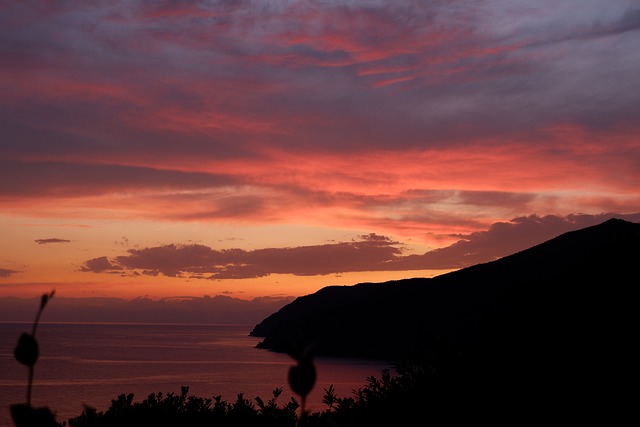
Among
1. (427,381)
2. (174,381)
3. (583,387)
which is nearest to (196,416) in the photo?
(427,381)

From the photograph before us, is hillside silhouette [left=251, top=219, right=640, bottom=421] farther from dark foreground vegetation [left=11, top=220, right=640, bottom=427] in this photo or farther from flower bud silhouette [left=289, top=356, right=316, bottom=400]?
flower bud silhouette [left=289, top=356, right=316, bottom=400]

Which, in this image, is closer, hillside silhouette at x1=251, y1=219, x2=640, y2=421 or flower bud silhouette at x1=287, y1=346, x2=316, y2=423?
flower bud silhouette at x1=287, y1=346, x2=316, y2=423

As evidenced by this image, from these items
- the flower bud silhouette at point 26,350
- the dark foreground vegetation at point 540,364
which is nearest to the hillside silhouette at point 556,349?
the dark foreground vegetation at point 540,364

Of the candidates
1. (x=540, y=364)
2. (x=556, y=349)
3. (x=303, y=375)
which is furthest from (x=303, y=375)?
(x=556, y=349)

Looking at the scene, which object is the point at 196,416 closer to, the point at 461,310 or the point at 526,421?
the point at 526,421

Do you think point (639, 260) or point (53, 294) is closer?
point (53, 294)

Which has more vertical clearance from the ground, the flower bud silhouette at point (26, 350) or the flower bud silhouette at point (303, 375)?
the flower bud silhouette at point (26, 350)

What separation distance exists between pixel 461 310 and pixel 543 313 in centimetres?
18972

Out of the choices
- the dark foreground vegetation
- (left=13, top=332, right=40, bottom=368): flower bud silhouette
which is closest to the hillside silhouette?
the dark foreground vegetation

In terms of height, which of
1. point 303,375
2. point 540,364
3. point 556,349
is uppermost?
point 303,375

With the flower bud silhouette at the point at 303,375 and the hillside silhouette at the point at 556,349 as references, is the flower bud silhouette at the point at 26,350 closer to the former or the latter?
the flower bud silhouette at the point at 303,375

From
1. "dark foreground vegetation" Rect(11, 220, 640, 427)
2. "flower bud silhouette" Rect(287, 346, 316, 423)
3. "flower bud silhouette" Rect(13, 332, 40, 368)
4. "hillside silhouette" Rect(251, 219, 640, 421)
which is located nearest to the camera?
"flower bud silhouette" Rect(287, 346, 316, 423)

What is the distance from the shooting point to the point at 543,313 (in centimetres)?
1526

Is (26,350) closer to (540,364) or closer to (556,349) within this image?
(540,364)
